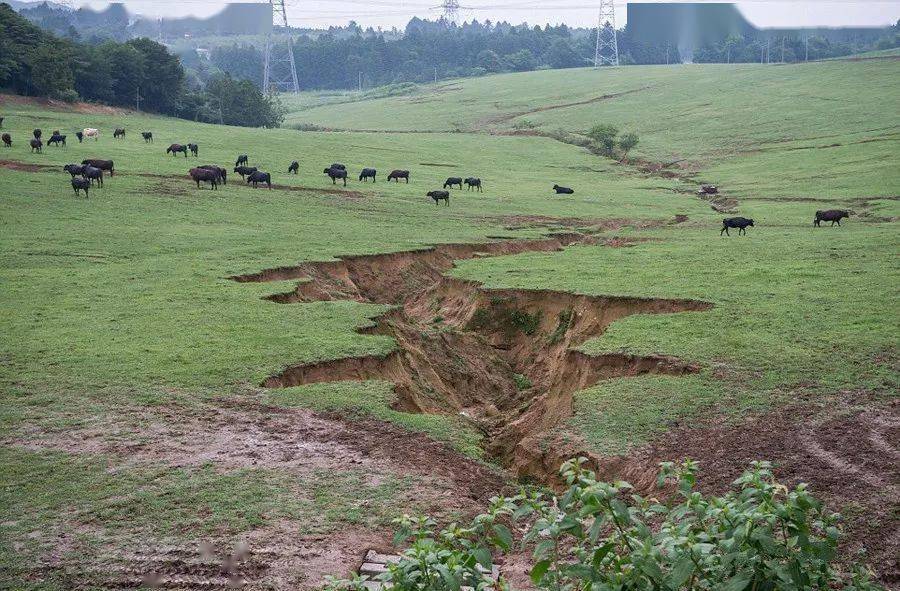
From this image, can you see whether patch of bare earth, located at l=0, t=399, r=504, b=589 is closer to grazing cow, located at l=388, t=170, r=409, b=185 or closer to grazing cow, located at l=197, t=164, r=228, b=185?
grazing cow, located at l=197, t=164, r=228, b=185

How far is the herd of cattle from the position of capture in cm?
3662

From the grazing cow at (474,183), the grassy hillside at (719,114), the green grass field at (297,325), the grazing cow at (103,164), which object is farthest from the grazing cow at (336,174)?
the grassy hillside at (719,114)

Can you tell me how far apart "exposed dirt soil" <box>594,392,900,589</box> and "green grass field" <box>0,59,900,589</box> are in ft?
1.55

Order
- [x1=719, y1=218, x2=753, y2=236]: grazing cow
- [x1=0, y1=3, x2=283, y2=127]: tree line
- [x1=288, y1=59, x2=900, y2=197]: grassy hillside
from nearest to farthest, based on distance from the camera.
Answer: [x1=719, y1=218, x2=753, y2=236]: grazing cow < [x1=288, y1=59, x2=900, y2=197]: grassy hillside < [x1=0, y1=3, x2=283, y2=127]: tree line

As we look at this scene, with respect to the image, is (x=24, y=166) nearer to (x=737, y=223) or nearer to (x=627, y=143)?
(x=737, y=223)

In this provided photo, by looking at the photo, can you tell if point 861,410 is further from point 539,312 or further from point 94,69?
point 94,69

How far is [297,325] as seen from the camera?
19.2 metres

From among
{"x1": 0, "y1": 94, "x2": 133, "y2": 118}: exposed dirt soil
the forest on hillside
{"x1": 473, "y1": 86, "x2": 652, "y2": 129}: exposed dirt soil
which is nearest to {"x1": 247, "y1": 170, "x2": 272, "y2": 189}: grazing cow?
{"x1": 0, "y1": 94, "x2": 133, "y2": 118}: exposed dirt soil

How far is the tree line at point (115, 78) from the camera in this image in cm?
6625

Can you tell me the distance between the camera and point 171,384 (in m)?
15.1

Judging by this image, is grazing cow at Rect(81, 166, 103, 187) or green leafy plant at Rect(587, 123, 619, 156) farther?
green leafy plant at Rect(587, 123, 619, 156)

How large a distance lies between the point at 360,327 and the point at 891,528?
38.9 ft

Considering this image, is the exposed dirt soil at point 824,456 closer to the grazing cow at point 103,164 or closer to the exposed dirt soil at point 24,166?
the grazing cow at point 103,164

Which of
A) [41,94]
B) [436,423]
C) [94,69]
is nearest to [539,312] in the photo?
[436,423]
